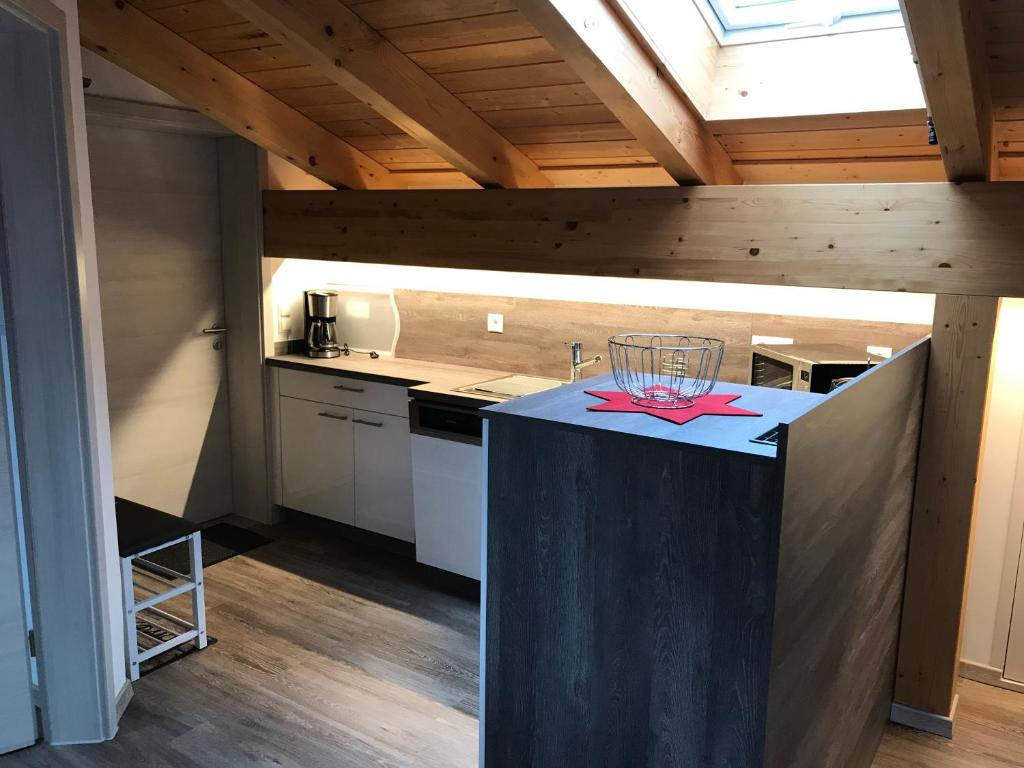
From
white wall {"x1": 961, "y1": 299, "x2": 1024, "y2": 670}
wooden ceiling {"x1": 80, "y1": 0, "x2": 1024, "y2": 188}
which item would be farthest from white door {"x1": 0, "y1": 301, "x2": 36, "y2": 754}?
white wall {"x1": 961, "y1": 299, "x2": 1024, "y2": 670}

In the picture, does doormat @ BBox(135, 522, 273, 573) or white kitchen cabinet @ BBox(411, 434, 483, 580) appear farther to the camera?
doormat @ BBox(135, 522, 273, 573)

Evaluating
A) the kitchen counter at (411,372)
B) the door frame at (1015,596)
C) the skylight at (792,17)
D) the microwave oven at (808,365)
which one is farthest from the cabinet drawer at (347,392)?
the door frame at (1015,596)

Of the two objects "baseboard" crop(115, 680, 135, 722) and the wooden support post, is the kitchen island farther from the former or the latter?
"baseboard" crop(115, 680, 135, 722)

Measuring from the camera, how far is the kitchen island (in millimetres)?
1498

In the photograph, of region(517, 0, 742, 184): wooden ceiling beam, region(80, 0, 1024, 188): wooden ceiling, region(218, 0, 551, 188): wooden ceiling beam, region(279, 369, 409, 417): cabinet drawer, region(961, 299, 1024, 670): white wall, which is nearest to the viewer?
region(517, 0, 742, 184): wooden ceiling beam

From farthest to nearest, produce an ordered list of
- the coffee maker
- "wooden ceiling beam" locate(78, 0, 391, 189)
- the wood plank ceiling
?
the coffee maker
"wooden ceiling beam" locate(78, 0, 391, 189)
the wood plank ceiling

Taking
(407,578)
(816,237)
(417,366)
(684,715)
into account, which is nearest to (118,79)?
(417,366)

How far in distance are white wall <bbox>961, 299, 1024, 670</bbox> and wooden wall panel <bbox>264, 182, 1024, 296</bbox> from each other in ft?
1.37

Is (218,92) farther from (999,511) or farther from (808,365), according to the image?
(999,511)

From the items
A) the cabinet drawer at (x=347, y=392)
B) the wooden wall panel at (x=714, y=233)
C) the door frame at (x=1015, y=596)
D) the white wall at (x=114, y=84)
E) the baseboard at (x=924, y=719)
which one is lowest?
the baseboard at (x=924, y=719)

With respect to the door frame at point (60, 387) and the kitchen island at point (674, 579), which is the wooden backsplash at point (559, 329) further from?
the door frame at point (60, 387)

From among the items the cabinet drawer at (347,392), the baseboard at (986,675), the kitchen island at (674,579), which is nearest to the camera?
the kitchen island at (674,579)

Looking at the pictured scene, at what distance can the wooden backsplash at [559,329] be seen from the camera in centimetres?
312

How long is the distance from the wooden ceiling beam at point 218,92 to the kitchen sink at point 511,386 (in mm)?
1192
